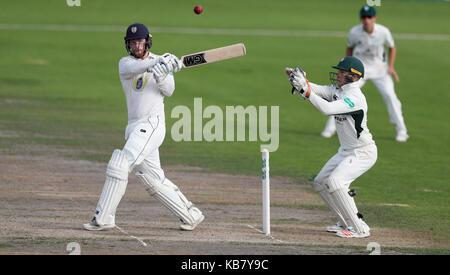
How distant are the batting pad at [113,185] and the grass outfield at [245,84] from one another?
332cm

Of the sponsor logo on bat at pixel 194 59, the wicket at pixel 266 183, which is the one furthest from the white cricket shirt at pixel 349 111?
the sponsor logo on bat at pixel 194 59

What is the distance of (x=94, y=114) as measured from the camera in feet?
57.8

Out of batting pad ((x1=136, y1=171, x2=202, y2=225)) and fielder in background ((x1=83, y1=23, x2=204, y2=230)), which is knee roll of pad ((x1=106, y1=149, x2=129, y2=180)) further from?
batting pad ((x1=136, y1=171, x2=202, y2=225))

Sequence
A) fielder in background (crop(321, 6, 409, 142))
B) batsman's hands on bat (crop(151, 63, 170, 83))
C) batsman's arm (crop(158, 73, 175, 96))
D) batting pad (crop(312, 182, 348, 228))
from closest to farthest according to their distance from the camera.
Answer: batsman's hands on bat (crop(151, 63, 170, 83)) → batsman's arm (crop(158, 73, 175, 96)) → batting pad (crop(312, 182, 348, 228)) → fielder in background (crop(321, 6, 409, 142))

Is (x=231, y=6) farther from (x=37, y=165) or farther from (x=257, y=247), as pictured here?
(x=257, y=247)

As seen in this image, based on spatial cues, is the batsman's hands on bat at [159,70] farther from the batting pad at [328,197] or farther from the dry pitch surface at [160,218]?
the batting pad at [328,197]

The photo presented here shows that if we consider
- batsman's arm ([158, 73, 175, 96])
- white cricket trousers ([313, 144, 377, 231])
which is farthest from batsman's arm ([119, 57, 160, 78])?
white cricket trousers ([313, 144, 377, 231])

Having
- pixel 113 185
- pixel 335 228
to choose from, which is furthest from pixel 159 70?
pixel 335 228

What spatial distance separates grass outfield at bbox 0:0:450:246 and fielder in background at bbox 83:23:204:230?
272cm

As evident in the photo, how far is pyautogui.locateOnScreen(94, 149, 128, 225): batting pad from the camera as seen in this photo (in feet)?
29.7

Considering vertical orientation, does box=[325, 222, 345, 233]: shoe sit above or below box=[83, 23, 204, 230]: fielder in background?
below

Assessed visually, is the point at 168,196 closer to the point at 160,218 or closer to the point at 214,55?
the point at 160,218

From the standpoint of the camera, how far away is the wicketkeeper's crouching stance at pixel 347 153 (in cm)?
933

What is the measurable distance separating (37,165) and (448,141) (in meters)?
8.06
